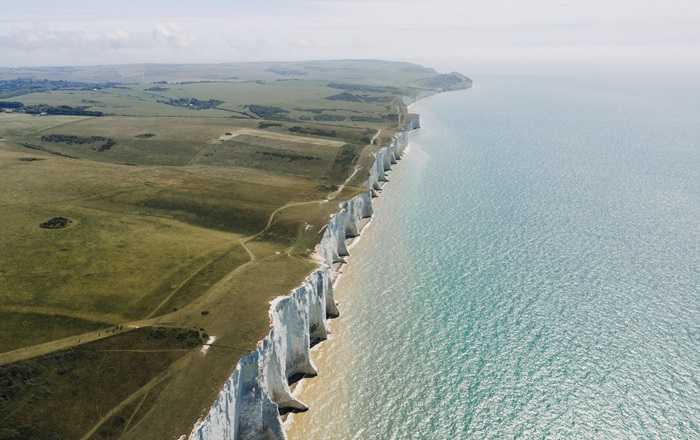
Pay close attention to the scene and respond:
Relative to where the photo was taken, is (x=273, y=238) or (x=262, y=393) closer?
(x=262, y=393)

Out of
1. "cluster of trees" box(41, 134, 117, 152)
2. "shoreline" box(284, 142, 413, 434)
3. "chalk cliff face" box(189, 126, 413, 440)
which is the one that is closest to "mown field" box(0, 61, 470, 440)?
"chalk cliff face" box(189, 126, 413, 440)

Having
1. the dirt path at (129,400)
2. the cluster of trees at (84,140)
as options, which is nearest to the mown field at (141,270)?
the dirt path at (129,400)

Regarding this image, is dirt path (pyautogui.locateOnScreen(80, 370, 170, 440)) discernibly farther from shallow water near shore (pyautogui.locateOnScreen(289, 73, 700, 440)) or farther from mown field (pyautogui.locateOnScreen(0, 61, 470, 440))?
shallow water near shore (pyautogui.locateOnScreen(289, 73, 700, 440))

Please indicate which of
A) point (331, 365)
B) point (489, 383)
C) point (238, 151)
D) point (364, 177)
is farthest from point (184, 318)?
point (238, 151)

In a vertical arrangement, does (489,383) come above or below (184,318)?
below

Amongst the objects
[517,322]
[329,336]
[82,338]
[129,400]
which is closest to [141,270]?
[82,338]

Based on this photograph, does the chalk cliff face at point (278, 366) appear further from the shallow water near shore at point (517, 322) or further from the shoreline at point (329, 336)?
the shallow water near shore at point (517, 322)

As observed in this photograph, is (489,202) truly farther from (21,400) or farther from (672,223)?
(21,400)
